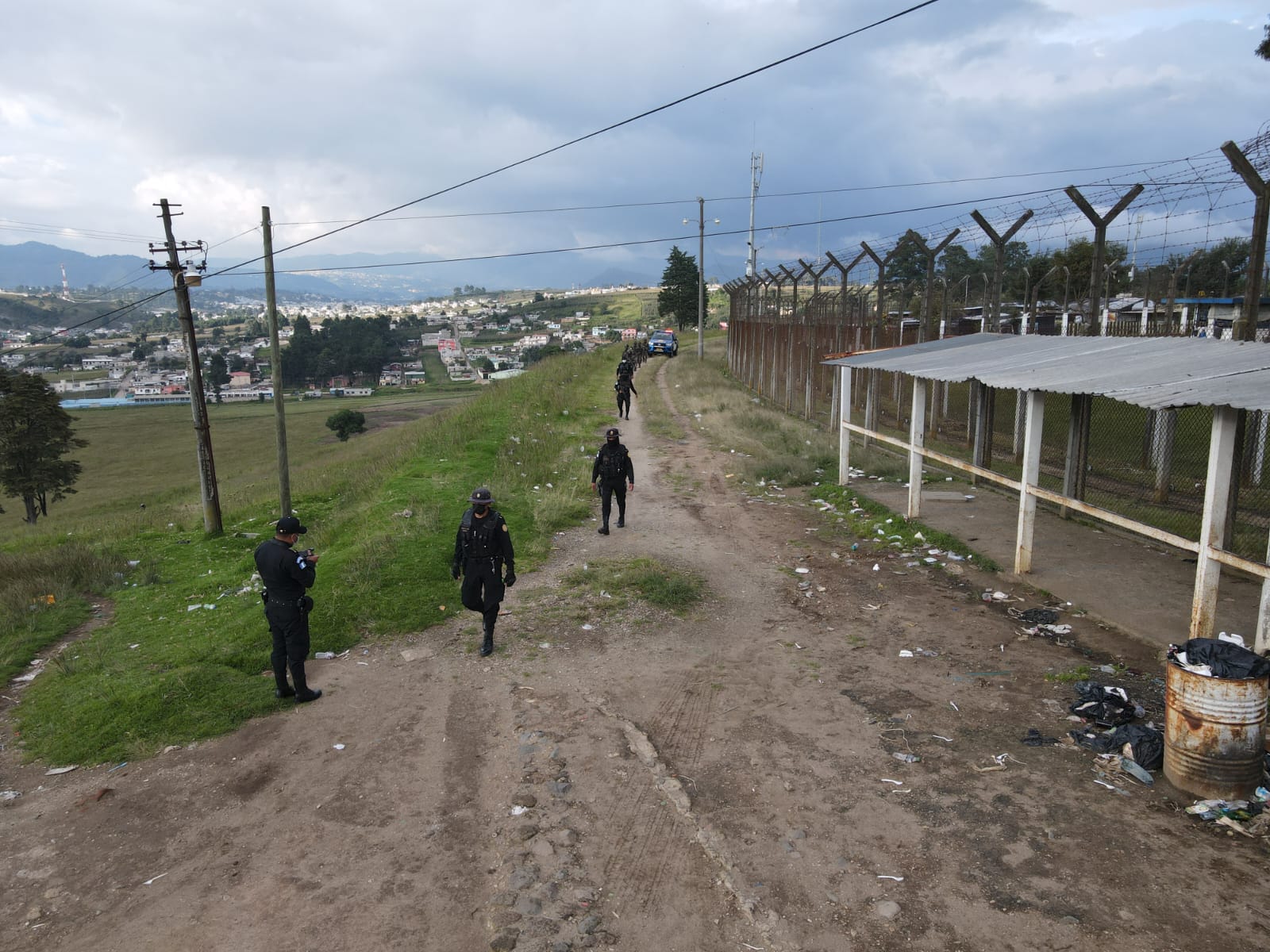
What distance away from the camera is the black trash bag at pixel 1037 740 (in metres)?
5.45

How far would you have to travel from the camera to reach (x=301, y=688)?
6.62 metres

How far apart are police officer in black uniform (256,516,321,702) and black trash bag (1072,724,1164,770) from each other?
18.7 ft

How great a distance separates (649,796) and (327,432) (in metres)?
57.4

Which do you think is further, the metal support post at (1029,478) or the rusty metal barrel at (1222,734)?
the metal support post at (1029,478)

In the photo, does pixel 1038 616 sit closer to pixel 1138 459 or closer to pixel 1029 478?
pixel 1029 478

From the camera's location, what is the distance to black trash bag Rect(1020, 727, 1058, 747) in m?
5.45

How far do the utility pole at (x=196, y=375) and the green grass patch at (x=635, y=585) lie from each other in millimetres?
9430

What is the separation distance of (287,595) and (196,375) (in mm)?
11953

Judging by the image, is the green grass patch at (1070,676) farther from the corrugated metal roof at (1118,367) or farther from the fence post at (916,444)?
the fence post at (916,444)

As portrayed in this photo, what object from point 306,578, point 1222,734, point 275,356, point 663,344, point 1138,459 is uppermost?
point 275,356

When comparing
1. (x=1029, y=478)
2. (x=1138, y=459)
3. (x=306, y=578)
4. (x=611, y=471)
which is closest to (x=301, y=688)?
(x=306, y=578)

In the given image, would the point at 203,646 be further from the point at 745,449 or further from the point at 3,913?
the point at 745,449

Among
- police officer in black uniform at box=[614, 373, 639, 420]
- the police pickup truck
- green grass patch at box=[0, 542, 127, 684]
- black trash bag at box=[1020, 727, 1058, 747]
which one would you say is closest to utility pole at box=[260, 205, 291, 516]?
green grass patch at box=[0, 542, 127, 684]

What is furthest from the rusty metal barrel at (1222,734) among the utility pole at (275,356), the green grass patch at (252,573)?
the utility pole at (275,356)
